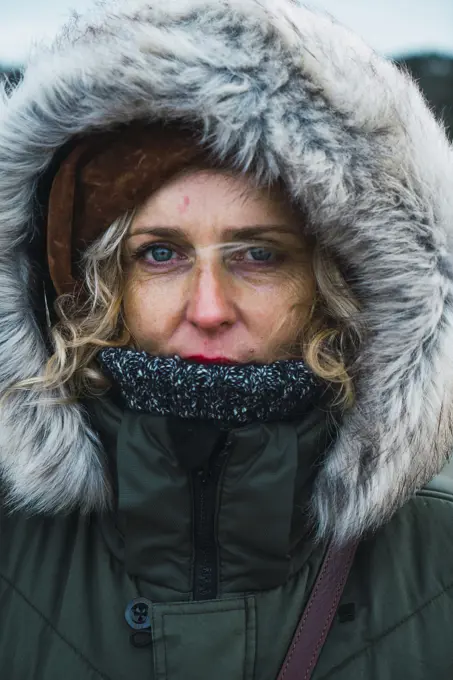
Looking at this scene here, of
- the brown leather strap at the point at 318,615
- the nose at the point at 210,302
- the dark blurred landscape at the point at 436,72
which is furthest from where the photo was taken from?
the dark blurred landscape at the point at 436,72

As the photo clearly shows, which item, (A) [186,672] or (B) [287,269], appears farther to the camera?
(B) [287,269]

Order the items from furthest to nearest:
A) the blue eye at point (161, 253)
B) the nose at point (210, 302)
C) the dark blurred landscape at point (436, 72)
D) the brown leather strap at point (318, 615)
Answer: the dark blurred landscape at point (436, 72), the blue eye at point (161, 253), the nose at point (210, 302), the brown leather strap at point (318, 615)

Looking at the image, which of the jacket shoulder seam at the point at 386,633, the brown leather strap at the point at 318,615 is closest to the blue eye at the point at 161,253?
the brown leather strap at the point at 318,615

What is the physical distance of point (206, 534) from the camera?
60.9 inches

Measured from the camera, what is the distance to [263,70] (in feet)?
4.97

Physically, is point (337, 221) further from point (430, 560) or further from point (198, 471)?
point (430, 560)

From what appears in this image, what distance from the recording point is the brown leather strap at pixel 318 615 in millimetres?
1459

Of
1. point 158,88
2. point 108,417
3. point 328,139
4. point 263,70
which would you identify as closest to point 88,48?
point 158,88

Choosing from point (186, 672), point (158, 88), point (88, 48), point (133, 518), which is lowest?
point (186, 672)

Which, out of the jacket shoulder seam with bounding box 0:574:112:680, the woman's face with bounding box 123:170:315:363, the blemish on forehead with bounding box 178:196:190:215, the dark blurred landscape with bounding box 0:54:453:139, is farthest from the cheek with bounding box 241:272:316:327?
the dark blurred landscape with bounding box 0:54:453:139

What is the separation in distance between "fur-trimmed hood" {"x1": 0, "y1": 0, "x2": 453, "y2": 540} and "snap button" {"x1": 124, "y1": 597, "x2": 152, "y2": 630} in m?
0.24

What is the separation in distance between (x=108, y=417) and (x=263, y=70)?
800 millimetres

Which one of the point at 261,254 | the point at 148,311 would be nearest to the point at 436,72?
the point at 261,254

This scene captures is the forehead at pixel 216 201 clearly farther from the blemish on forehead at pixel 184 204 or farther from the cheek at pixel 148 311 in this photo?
the cheek at pixel 148 311
